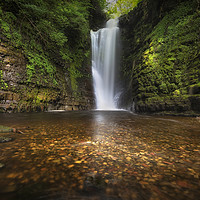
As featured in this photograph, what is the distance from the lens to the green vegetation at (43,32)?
7.66 metres

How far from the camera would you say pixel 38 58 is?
8.74 metres

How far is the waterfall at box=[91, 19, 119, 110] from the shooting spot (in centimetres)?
1697

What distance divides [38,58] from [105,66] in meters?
12.0

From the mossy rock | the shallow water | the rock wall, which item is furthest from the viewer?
the rock wall

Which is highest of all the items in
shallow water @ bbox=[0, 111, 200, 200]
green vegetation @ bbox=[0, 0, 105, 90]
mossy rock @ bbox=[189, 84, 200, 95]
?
green vegetation @ bbox=[0, 0, 105, 90]

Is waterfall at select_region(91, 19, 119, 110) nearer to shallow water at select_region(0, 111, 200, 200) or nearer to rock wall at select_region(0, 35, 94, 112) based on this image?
rock wall at select_region(0, 35, 94, 112)

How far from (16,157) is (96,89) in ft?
50.8

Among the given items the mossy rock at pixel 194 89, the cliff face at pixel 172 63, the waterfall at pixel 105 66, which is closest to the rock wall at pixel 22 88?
the cliff face at pixel 172 63

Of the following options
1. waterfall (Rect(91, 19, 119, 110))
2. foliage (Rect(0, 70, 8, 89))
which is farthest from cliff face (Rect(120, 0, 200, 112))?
foliage (Rect(0, 70, 8, 89))

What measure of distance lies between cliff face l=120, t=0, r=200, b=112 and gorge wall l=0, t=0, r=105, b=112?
6.46 metres

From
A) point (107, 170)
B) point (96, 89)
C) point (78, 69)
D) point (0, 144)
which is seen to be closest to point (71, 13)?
point (78, 69)

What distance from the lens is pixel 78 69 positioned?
1366 cm

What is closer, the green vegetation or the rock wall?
the rock wall

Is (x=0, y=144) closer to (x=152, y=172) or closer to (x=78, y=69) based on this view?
(x=152, y=172)
